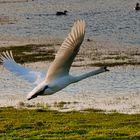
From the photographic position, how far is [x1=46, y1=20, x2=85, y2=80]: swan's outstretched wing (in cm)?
849

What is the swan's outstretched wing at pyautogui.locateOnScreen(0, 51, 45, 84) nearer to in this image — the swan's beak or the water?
the swan's beak

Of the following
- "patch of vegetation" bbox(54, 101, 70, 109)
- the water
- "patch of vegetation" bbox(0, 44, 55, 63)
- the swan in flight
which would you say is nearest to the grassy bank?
"patch of vegetation" bbox(0, 44, 55, 63)

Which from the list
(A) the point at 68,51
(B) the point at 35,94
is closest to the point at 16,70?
(A) the point at 68,51

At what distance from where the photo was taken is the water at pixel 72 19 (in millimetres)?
55281

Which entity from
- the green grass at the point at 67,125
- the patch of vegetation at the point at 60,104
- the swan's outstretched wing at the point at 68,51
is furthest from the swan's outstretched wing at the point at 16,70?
the patch of vegetation at the point at 60,104

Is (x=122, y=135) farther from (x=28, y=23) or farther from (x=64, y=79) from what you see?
(x=28, y=23)

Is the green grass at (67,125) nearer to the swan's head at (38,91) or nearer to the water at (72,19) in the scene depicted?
the swan's head at (38,91)

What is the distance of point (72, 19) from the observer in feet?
226

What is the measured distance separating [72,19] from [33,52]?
25.8 m

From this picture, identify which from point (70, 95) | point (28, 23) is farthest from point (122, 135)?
point (28, 23)

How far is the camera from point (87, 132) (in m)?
17.5

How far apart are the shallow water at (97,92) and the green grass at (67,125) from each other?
274 cm

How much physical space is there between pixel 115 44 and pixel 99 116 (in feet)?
81.8

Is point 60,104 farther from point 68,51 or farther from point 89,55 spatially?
point 68,51
